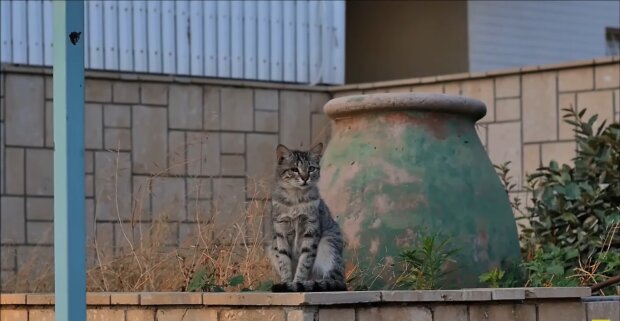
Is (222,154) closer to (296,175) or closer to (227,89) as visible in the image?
(227,89)

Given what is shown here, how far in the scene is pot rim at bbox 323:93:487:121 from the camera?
7.23 meters

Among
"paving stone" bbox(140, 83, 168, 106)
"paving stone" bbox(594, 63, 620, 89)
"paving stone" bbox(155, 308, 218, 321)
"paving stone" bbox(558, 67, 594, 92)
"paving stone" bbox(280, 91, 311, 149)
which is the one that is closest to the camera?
"paving stone" bbox(155, 308, 218, 321)

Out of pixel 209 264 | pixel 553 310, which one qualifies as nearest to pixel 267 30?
pixel 209 264

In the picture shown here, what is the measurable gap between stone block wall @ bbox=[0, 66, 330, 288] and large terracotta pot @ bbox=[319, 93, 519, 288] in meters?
2.54

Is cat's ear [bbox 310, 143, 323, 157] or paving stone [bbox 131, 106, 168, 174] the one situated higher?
paving stone [bbox 131, 106, 168, 174]

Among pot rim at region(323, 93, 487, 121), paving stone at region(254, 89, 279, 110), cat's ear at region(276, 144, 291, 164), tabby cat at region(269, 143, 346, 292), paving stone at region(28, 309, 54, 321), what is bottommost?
paving stone at region(28, 309, 54, 321)

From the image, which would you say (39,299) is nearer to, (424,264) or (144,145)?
(424,264)

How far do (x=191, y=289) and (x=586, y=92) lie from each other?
4.80 m

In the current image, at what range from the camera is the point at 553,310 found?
609 cm

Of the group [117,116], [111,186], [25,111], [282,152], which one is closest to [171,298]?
[282,152]

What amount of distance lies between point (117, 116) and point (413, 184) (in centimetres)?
432

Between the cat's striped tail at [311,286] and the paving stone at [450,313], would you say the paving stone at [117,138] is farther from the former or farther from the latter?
the paving stone at [450,313]

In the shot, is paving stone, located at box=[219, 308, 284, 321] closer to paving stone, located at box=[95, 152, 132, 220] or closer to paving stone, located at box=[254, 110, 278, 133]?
paving stone, located at box=[95, 152, 132, 220]

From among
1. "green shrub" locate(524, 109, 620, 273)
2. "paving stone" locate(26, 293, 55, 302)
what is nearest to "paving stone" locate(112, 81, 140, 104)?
"green shrub" locate(524, 109, 620, 273)
